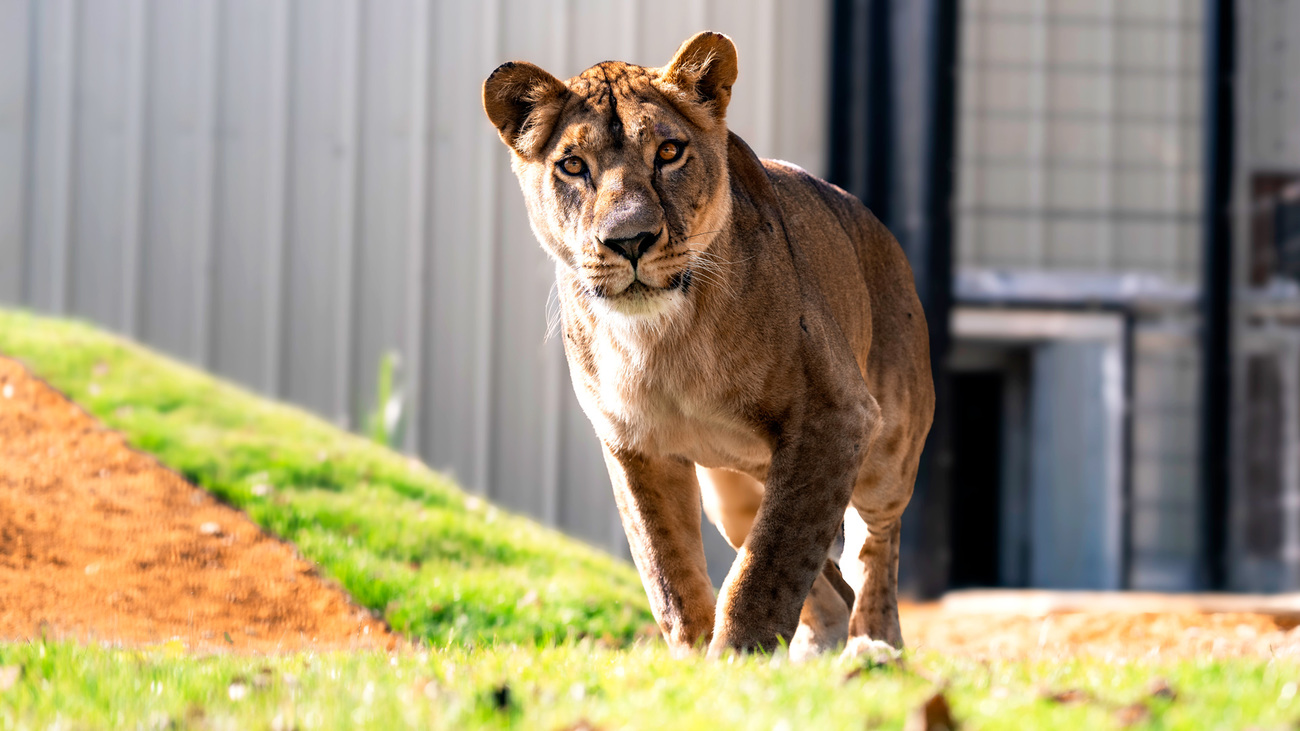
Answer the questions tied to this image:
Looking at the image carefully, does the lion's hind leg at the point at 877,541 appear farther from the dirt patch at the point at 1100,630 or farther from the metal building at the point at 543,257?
the metal building at the point at 543,257

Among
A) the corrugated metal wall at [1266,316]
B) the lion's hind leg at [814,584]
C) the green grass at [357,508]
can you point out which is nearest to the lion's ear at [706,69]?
the lion's hind leg at [814,584]

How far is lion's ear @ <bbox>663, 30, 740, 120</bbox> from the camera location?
3.37 meters

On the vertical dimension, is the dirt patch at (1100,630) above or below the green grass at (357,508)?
below

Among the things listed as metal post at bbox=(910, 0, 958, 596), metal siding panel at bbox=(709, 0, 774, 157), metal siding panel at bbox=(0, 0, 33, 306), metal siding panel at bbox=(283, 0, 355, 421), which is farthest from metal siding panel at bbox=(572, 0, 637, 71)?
metal siding panel at bbox=(0, 0, 33, 306)

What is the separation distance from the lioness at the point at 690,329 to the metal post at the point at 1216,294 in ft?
24.5

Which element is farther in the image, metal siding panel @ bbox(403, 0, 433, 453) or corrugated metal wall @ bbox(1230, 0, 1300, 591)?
metal siding panel @ bbox(403, 0, 433, 453)

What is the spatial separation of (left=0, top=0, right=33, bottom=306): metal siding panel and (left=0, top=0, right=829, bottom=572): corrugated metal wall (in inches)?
0.7

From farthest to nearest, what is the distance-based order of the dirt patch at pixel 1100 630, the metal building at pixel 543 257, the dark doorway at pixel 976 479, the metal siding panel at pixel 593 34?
the dark doorway at pixel 976 479
the metal siding panel at pixel 593 34
the metal building at pixel 543 257
the dirt patch at pixel 1100 630

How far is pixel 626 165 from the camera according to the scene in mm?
3107

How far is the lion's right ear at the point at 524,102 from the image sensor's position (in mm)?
3355

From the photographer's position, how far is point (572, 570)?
668 cm

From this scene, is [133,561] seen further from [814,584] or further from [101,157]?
[101,157]

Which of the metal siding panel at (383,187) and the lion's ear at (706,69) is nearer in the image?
the lion's ear at (706,69)

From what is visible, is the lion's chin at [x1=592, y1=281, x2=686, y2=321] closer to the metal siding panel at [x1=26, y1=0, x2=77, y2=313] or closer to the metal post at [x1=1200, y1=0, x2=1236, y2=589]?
the metal post at [x1=1200, y1=0, x2=1236, y2=589]
